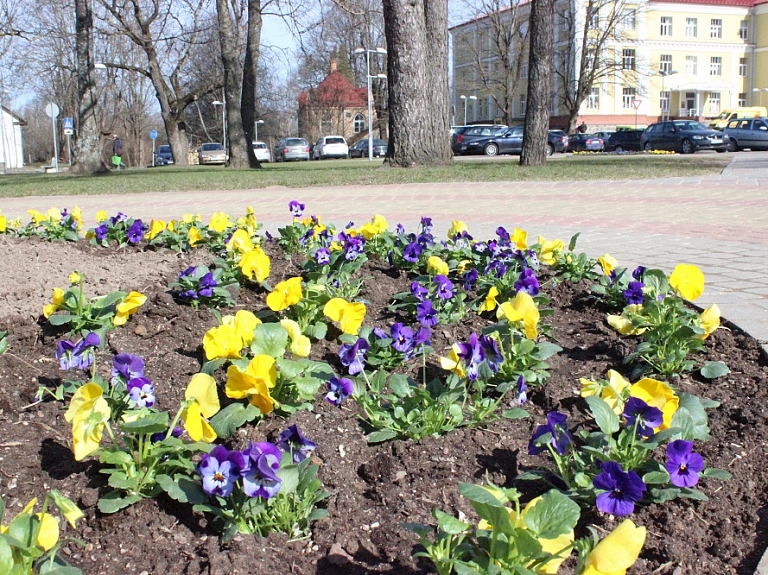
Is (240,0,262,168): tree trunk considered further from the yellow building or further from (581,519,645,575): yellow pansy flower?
the yellow building

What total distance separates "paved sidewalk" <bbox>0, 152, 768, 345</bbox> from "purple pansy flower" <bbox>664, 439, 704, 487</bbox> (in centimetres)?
154

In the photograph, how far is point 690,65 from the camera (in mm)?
70000

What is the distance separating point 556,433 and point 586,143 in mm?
42125

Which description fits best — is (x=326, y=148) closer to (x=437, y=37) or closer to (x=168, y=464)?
(x=437, y=37)

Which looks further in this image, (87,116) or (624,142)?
(624,142)

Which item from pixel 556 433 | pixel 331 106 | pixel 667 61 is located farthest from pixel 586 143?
pixel 556 433

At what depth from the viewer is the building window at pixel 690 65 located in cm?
6969

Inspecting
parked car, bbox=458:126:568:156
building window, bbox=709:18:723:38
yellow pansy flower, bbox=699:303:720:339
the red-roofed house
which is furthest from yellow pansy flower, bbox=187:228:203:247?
building window, bbox=709:18:723:38

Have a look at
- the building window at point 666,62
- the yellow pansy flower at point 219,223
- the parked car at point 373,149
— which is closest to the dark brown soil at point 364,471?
the yellow pansy flower at point 219,223

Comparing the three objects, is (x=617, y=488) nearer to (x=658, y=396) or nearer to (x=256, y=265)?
(x=658, y=396)

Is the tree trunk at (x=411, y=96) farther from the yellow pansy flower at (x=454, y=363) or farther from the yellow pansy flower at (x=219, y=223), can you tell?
the yellow pansy flower at (x=454, y=363)

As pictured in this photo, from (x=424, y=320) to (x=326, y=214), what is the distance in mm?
6194

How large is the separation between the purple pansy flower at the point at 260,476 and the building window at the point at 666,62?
7351 centimetres

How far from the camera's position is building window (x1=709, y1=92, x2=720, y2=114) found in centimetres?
7138
